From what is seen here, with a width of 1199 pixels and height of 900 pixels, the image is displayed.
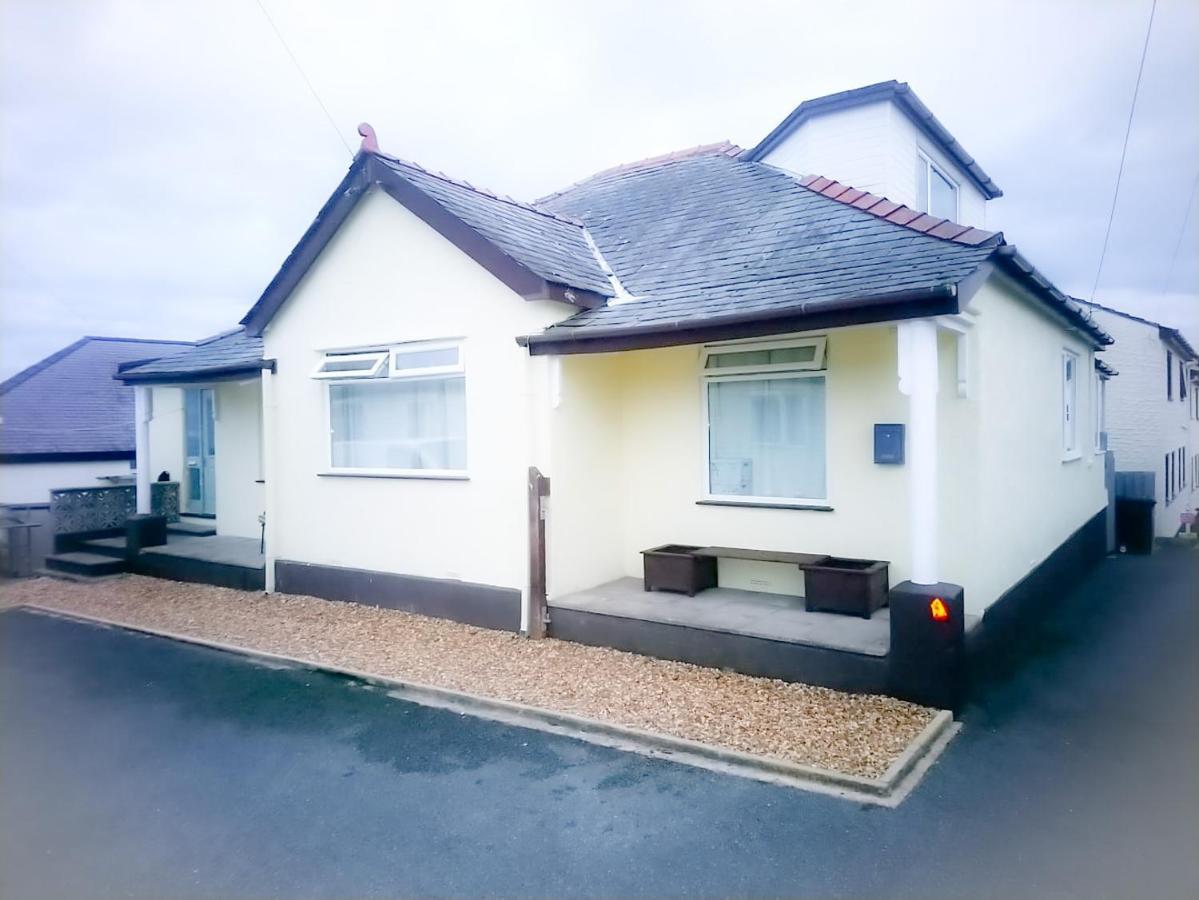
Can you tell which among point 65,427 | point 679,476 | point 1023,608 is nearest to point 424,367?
point 679,476

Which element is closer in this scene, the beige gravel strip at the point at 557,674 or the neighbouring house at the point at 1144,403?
the beige gravel strip at the point at 557,674

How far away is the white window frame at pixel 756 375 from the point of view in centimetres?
768

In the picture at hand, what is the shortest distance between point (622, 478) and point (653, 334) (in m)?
2.24

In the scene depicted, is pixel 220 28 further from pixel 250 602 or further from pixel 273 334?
pixel 250 602

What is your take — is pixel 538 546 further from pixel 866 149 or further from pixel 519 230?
pixel 866 149

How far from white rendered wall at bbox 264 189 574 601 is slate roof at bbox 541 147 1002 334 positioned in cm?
89

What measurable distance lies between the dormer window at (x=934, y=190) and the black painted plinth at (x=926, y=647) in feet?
28.4

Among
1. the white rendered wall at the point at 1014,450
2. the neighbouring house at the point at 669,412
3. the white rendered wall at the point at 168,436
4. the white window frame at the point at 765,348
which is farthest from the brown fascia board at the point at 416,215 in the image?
the white rendered wall at the point at 168,436

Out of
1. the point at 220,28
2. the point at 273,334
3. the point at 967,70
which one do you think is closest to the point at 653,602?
the point at 273,334

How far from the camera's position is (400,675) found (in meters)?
6.78

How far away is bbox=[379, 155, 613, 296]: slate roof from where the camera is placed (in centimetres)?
800

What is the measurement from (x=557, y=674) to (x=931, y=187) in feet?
35.1

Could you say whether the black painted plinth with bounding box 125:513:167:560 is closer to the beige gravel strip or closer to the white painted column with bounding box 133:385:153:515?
the white painted column with bounding box 133:385:153:515

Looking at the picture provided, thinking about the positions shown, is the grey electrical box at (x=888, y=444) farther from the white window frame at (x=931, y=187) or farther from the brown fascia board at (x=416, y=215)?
the white window frame at (x=931, y=187)
